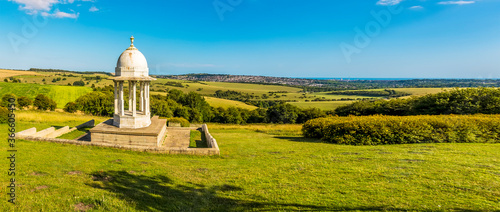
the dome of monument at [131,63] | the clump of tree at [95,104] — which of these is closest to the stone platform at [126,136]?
the dome of monument at [131,63]

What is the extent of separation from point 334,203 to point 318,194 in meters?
0.66

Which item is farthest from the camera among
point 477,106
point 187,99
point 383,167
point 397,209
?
point 187,99

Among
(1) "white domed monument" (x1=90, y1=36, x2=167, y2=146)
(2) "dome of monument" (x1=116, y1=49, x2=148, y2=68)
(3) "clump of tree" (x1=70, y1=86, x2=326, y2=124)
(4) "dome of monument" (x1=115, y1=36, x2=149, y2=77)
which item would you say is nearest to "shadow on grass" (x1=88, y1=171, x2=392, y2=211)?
(1) "white domed monument" (x1=90, y1=36, x2=167, y2=146)

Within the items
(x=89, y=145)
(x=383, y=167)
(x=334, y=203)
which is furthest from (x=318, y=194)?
(x=89, y=145)

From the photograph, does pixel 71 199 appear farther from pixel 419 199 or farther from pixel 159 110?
pixel 159 110

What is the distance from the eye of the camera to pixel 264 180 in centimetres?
836

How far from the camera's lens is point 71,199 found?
20.8 ft

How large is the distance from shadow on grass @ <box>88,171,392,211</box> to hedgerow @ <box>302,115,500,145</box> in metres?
9.68

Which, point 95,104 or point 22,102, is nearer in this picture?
point 22,102

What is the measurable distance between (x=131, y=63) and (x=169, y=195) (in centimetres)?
1118

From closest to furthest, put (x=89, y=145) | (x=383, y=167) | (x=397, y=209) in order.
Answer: (x=397, y=209), (x=383, y=167), (x=89, y=145)

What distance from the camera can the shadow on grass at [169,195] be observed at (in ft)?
20.7

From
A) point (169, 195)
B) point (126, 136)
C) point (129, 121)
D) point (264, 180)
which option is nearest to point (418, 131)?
point (264, 180)

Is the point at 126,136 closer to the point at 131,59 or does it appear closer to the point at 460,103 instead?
the point at 131,59
